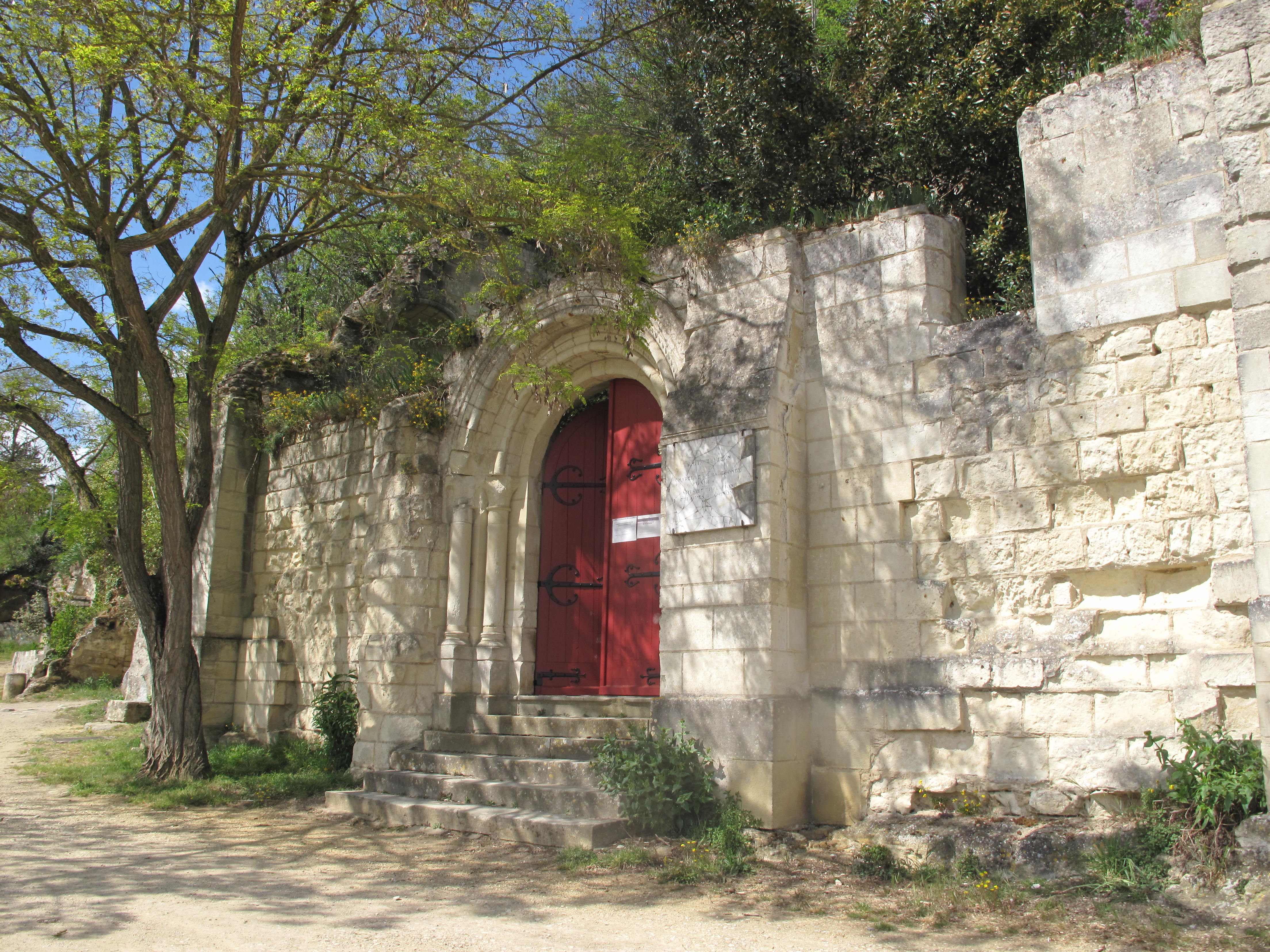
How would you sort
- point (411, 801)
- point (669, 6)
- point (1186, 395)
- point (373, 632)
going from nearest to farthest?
point (1186, 395), point (411, 801), point (373, 632), point (669, 6)

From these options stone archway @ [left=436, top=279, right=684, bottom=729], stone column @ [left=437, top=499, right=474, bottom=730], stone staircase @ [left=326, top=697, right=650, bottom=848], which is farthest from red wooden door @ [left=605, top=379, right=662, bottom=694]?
stone column @ [left=437, top=499, right=474, bottom=730]

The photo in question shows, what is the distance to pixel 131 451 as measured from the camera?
8188 millimetres

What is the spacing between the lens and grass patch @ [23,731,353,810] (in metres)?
7.45

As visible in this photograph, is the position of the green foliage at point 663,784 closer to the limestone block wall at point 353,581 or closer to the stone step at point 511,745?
the stone step at point 511,745

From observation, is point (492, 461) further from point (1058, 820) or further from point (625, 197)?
point (1058, 820)

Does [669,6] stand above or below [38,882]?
above

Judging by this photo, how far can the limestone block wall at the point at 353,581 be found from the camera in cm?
769

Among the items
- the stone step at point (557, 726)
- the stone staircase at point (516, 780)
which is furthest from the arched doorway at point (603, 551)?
the stone step at point (557, 726)

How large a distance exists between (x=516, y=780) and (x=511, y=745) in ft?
1.44

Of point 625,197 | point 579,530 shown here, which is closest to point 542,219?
point 625,197

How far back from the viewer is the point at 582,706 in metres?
7.09

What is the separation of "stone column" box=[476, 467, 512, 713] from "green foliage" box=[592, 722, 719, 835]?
218cm

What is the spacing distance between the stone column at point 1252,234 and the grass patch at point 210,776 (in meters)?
6.48

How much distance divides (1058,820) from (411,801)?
408 centimetres
